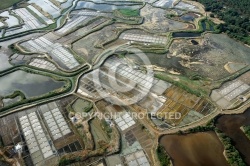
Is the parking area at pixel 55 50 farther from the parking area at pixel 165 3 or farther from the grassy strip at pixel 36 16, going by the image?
the parking area at pixel 165 3

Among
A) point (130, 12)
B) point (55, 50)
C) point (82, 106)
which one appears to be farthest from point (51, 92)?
point (130, 12)

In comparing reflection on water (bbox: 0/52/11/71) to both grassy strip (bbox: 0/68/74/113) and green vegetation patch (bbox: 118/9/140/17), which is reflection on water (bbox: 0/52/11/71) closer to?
grassy strip (bbox: 0/68/74/113)

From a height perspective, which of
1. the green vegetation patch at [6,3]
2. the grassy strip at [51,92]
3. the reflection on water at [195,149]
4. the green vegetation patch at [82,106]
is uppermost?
the reflection on water at [195,149]

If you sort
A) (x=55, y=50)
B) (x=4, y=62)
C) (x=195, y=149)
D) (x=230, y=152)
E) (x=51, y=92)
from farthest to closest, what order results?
(x=55, y=50) → (x=4, y=62) → (x=51, y=92) → (x=195, y=149) → (x=230, y=152)

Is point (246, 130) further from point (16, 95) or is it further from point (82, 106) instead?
point (16, 95)

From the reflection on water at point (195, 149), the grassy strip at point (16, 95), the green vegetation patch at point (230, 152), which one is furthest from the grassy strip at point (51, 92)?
the green vegetation patch at point (230, 152)
